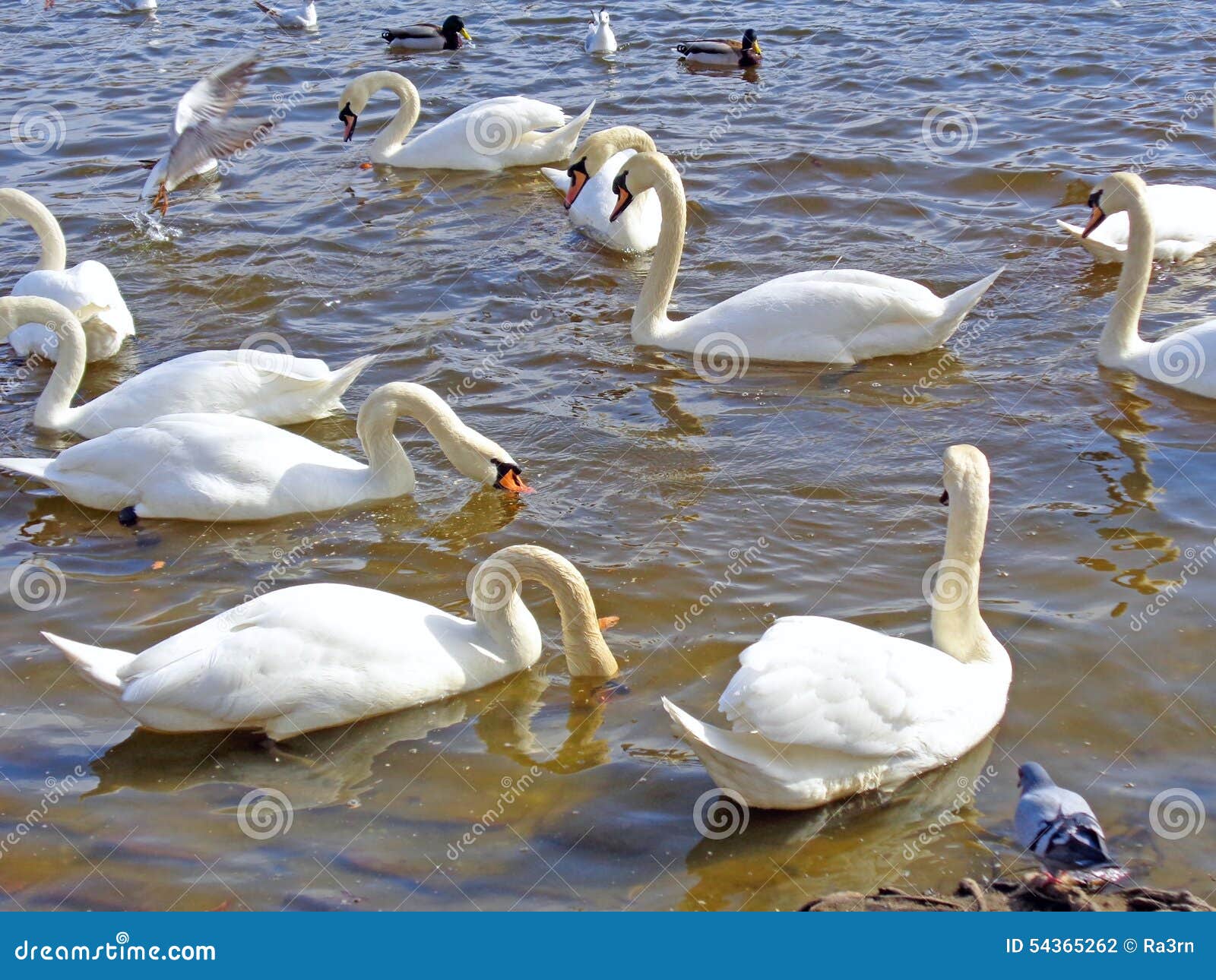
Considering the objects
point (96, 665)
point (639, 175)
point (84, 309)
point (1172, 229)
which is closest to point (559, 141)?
point (639, 175)

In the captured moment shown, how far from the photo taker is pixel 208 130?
10.6 m

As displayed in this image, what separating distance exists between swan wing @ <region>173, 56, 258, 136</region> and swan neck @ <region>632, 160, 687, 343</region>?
3.28 metres

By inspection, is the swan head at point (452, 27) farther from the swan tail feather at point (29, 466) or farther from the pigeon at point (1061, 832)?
the pigeon at point (1061, 832)

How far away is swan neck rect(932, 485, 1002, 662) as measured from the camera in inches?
223

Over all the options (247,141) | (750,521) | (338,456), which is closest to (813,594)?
(750,521)

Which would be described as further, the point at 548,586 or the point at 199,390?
the point at 199,390

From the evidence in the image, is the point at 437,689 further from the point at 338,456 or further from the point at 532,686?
the point at 338,456


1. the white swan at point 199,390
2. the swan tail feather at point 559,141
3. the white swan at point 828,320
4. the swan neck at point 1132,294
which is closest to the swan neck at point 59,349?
the white swan at point 199,390

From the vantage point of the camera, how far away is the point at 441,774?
219 inches

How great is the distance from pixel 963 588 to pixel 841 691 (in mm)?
1055

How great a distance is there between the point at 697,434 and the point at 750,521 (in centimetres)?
123

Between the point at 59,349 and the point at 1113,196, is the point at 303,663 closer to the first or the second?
the point at 59,349

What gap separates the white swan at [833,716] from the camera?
15.9ft

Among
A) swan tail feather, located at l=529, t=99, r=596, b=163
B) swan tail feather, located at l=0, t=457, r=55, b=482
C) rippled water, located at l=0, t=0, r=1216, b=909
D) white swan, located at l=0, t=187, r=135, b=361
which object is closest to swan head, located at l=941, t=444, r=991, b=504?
rippled water, located at l=0, t=0, r=1216, b=909
